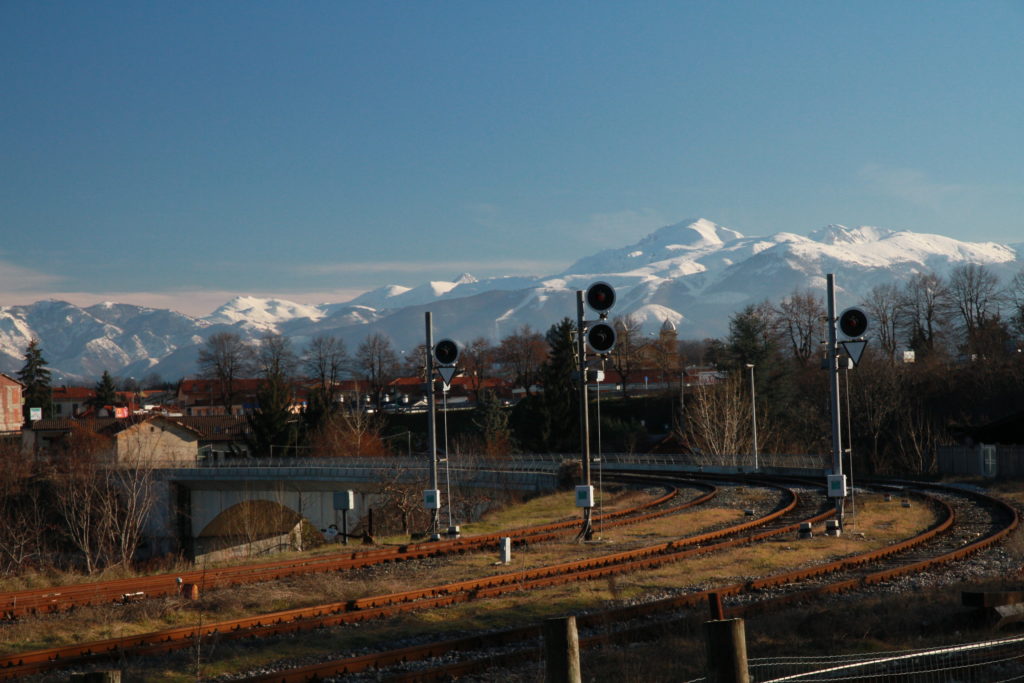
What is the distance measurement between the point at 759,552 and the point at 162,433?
7783 cm

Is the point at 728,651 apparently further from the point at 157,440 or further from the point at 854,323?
the point at 157,440

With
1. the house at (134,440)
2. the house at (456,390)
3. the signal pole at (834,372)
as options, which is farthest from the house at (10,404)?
the signal pole at (834,372)

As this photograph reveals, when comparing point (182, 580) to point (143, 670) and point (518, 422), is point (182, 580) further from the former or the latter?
point (518, 422)

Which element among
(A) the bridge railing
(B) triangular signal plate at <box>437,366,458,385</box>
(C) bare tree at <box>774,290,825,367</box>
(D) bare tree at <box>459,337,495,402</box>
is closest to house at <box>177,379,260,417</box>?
(D) bare tree at <box>459,337,495,402</box>

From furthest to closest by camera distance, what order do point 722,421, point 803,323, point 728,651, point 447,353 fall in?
point 803,323 → point 722,421 → point 447,353 → point 728,651

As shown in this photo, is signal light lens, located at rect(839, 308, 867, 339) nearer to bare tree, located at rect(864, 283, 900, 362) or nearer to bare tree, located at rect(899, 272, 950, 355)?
bare tree, located at rect(864, 283, 900, 362)

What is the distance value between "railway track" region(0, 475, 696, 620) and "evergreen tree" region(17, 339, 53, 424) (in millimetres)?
121881

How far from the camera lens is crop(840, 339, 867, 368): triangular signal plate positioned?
2538 cm

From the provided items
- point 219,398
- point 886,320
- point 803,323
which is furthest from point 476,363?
point 886,320

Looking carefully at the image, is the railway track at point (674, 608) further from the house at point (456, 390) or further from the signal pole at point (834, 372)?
the house at point (456, 390)

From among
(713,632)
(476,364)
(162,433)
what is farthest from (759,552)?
(476,364)

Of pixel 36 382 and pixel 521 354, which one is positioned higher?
pixel 521 354

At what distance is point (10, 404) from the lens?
110000mm

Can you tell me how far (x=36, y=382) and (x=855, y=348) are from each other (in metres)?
136
